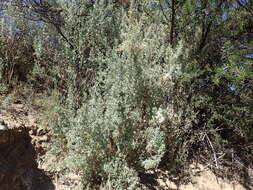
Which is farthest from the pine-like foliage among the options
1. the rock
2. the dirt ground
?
the rock

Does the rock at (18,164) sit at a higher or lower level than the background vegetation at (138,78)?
lower

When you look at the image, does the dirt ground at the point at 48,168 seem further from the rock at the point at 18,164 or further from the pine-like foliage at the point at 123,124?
the pine-like foliage at the point at 123,124

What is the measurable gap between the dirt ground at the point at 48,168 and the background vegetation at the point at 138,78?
0.12 metres

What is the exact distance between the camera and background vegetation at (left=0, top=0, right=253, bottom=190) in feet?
8.42

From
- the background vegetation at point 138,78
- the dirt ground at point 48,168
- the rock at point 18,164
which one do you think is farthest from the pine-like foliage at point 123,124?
the rock at point 18,164

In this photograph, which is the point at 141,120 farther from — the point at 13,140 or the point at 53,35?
the point at 53,35

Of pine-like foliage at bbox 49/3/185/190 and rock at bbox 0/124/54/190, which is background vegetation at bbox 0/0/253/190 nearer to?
pine-like foliage at bbox 49/3/185/190

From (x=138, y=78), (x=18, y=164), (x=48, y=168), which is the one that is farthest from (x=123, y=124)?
(x=18, y=164)

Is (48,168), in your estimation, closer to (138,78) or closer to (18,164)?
(18,164)

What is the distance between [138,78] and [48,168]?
1.32 meters

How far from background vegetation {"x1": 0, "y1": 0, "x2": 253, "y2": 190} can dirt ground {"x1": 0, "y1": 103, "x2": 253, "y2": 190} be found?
0.40 ft

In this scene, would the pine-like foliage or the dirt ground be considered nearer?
the pine-like foliage

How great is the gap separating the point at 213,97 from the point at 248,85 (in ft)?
1.71

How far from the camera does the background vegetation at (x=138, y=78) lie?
2.57m
